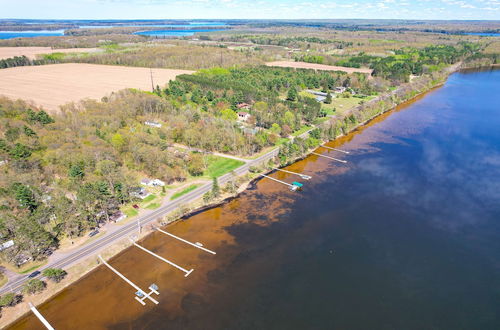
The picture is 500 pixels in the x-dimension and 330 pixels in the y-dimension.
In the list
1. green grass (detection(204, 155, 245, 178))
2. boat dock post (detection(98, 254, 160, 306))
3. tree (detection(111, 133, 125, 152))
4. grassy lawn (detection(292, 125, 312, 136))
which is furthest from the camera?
grassy lawn (detection(292, 125, 312, 136))

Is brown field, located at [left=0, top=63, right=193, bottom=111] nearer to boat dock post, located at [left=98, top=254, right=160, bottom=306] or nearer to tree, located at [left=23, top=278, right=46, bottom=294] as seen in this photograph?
tree, located at [left=23, top=278, right=46, bottom=294]

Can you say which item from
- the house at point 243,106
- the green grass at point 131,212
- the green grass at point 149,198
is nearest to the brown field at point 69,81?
the house at point 243,106

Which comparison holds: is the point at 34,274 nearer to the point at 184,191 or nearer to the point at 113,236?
the point at 113,236

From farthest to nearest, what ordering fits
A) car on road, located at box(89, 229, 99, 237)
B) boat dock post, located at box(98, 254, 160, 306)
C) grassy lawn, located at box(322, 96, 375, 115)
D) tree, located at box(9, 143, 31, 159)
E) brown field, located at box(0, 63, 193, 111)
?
brown field, located at box(0, 63, 193, 111), grassy lawn, located at box(322, 96, 375, 115), tree, located at box(9, 143, 31, 159), car on road, located at box(89, 229, 99, 237), boat dock post, located at box(98, 254, 160, 306)

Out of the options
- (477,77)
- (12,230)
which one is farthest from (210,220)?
(477,77)

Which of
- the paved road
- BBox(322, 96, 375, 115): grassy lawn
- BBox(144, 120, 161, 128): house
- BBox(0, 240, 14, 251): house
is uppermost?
BBox(144, 120, 161, 128): house

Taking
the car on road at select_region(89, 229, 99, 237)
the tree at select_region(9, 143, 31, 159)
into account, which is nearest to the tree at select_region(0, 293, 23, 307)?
the car on road at select_region(89, 229, 99, 237)

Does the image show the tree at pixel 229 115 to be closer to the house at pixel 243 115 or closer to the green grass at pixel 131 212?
the house at pixel 243 115
